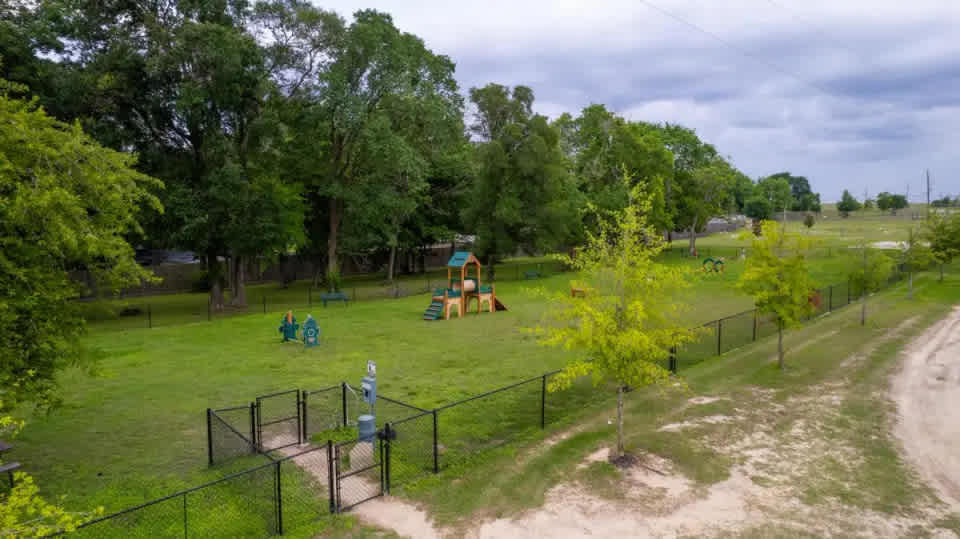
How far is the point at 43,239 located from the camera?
388 inches

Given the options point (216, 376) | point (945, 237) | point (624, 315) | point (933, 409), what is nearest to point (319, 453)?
point (624, 315)

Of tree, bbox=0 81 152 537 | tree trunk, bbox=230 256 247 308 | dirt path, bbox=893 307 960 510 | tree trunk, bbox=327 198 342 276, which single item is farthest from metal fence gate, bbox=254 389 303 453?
tree trunk, bbox=327 198 342 276

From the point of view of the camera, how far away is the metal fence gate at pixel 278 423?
39.9 ft

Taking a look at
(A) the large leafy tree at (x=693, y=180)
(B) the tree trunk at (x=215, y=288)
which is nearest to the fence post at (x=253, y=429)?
(B) the tree trunk at (x=215, y=288)

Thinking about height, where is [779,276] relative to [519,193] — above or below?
below

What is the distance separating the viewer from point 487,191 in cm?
4597

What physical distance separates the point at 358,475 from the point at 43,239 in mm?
6985

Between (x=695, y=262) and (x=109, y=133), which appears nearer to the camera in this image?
(x=109, y=133)

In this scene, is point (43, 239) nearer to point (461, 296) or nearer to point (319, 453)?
point (319, 453)

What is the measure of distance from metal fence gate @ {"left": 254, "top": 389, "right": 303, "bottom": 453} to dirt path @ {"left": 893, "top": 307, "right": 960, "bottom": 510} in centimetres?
1272

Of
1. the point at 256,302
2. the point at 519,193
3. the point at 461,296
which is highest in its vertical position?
the point at 519,193

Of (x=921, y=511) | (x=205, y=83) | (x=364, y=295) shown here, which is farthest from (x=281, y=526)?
(x=364, y=295)

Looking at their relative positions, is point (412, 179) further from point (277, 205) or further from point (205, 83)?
point (205, 83)

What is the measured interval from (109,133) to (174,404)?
1921 cm
